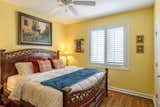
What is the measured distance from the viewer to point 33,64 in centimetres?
332

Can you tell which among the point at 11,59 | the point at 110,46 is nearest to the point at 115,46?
the point at 110,46

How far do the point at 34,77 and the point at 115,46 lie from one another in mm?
2782

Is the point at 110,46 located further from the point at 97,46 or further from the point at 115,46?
the point at 97,46

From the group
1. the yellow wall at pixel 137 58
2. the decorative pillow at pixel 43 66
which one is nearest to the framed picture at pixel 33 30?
the decorative pillow at pixel 43 66

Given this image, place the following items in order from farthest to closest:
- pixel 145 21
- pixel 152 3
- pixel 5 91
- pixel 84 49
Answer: pixel 84 49
pixel 145 21
pixel 152 3
pixel 5 91

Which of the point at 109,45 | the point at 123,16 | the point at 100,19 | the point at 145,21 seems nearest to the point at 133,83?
the point at 109,45

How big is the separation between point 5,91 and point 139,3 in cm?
416

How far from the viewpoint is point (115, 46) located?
407 cm

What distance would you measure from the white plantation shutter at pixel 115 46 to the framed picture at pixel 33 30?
7.39 ft

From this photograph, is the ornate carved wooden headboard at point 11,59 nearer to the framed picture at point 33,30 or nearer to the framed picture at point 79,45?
the framed picture at point 33,30

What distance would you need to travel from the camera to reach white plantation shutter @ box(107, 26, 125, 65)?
3947 millimetres

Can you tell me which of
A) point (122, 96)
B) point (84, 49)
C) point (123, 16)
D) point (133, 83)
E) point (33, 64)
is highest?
point (123, 16)

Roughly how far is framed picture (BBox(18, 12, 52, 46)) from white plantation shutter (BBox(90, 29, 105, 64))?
167 centimetres

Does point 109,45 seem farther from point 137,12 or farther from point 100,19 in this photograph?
point 137,12
